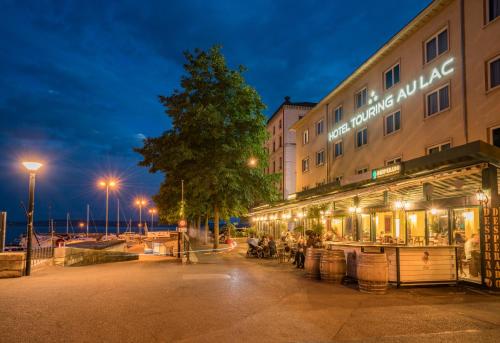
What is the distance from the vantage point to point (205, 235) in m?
42.9

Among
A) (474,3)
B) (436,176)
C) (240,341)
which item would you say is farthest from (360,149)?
(240,341)

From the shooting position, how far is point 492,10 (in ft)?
57.5

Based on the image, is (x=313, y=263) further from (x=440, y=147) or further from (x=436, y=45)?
(x=436, y=45)

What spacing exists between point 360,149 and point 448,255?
16.8 m

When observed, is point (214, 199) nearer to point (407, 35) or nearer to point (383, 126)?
point (383, 126)

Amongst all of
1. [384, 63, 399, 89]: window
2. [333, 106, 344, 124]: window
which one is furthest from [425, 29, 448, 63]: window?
[333, 106, 344, 124]: window

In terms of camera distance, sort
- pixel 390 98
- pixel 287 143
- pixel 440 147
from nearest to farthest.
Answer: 1. pixel 440 147
2. pixel 390 98
3. pixel 287 143

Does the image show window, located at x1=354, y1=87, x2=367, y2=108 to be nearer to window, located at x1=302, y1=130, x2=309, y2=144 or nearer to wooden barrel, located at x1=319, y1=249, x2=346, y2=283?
window, located at x1=302, y1=130, x2=309, y2=144

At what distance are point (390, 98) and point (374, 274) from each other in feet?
53.0

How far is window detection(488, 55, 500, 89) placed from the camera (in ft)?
56.0

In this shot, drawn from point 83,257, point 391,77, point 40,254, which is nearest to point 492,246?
point 391,77

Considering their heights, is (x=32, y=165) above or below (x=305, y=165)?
below

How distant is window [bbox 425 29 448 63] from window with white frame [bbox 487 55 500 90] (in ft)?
10.6

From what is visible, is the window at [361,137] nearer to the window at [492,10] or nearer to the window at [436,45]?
the window at [436,45]
